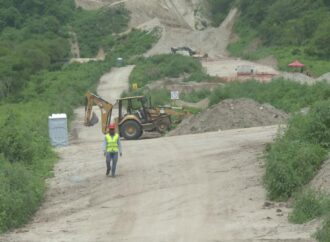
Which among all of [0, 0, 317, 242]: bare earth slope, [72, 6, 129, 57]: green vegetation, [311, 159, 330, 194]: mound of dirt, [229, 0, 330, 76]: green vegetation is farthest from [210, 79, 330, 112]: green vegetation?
[72, 6, 129, 57]: green vegetation

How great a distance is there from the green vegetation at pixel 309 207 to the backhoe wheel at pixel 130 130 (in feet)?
60.2

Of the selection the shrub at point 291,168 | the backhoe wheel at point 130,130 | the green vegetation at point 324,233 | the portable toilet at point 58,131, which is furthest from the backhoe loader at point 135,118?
the green vegetation at point 324,233

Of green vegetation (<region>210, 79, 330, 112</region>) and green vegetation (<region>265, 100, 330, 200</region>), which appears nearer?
green vegetation (<region>265, 100, 330, 200</region>)

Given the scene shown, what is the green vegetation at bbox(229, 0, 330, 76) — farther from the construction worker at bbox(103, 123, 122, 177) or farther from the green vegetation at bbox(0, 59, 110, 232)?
the construction worker at bbox(103, 123, 122, 177)

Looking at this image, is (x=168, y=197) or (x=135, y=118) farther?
(x=135, y=118)

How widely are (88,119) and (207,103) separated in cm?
1042

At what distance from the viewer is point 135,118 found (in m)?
35.6

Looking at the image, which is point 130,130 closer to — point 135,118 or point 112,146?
point 135,118

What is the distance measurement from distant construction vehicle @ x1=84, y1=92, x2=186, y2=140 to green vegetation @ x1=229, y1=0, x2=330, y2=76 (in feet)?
117

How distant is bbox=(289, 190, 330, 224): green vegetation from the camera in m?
16.4

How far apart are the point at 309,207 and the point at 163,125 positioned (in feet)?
65.8

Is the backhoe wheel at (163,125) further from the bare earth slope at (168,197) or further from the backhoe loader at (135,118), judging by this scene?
the bare earth slope at (168,197)

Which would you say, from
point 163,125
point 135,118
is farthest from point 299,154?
point 163,125

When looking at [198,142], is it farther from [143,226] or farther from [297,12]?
[297,12]
